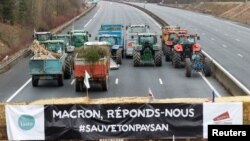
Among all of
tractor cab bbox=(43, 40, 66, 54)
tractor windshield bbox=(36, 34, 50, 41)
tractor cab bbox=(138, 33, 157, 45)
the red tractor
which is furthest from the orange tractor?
tractor windshield bbox=(36, 34, 50, 41)

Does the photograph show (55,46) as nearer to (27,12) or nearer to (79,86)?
(79,86)

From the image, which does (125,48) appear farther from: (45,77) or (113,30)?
(45,77)

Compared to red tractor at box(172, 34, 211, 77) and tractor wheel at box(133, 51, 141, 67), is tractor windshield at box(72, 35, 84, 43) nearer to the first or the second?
tractor wheel at box(133, 51, 141, 67)

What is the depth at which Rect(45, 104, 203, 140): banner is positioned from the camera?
62.3ft

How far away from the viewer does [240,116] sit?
1891 cm

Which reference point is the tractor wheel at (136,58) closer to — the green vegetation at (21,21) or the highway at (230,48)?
the highway at (230,48)

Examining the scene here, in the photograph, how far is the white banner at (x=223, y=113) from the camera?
18797 mm

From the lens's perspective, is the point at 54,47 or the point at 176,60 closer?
the point at 54,47

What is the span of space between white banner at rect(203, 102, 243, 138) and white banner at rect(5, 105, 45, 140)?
537 cm

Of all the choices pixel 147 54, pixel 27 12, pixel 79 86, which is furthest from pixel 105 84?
pixel 27 12

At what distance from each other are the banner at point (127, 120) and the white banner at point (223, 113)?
0.23m

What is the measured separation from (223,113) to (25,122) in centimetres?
639

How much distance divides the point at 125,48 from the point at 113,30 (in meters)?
5.88

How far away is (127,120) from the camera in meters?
19.1
